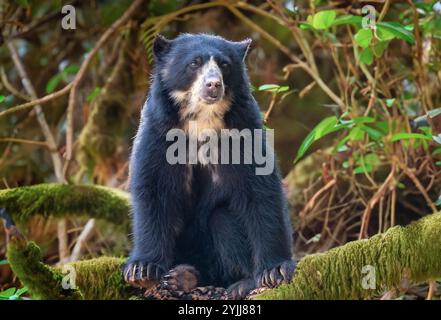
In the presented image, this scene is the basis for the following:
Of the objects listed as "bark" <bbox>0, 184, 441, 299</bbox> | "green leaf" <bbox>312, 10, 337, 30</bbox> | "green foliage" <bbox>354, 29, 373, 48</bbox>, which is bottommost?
"bark" <bbox>0, 184, 441, 299</bbox>

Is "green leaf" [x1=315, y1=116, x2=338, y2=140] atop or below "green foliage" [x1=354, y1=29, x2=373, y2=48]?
below

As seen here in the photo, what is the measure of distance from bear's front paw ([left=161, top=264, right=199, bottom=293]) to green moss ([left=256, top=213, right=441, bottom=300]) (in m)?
0.59

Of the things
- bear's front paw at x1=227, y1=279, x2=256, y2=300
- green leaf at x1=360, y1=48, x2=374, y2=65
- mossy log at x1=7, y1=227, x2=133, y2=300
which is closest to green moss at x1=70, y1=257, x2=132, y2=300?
mossy log at x1=7, y1=227, x2=133, y2=300

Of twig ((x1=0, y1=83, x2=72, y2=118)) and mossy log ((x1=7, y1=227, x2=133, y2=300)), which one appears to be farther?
twig ((x1=0, y1=83, x2=72, y2=118))

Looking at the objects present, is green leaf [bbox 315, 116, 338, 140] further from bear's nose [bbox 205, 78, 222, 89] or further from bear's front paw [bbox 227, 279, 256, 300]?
bear's front paw [bbox 227, 279, 256, 300]

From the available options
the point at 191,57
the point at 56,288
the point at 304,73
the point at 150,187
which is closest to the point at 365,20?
the point at 191,57

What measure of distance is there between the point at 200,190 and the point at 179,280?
681 mm

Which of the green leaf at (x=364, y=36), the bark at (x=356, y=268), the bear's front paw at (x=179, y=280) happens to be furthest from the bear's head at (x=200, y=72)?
the bark at (x=356, y=268)

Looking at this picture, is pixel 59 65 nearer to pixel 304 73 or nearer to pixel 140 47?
pixel 140 47

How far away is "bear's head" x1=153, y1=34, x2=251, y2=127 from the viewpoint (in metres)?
4.26

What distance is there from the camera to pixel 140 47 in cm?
720

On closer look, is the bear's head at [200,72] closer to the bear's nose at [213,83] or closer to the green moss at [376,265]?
the bear's nose at [213,83]

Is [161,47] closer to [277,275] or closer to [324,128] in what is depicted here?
[324,128]
